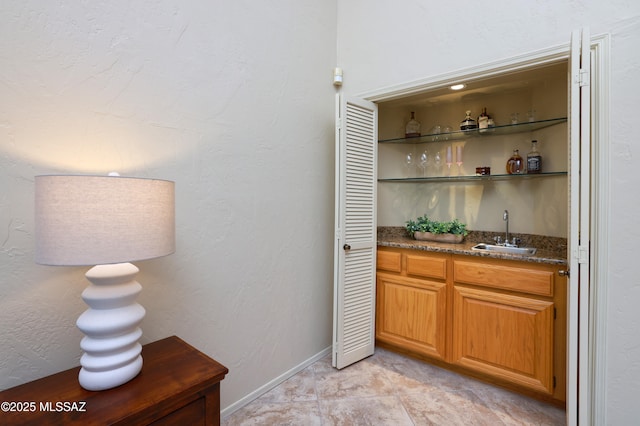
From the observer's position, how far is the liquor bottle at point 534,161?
2.34m

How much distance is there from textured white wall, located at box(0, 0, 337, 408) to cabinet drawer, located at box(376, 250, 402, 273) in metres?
0.44

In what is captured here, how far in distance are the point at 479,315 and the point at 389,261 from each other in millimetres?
728

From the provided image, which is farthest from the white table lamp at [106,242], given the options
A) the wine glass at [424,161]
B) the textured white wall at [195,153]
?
the wine glass at [424,161]

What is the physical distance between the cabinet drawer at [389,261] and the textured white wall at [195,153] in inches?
17.2

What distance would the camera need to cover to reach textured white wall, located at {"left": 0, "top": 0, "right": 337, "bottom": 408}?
43.9 inches

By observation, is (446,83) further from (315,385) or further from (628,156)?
(315,385)

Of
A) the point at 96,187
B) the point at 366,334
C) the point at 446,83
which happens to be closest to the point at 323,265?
the point at 366,334

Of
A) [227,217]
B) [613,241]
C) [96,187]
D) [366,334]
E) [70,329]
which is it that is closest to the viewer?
[96,187]

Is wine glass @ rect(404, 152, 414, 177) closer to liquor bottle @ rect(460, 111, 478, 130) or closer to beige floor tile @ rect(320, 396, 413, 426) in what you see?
liquor bottle @ rect(460, 111, 478, 130)

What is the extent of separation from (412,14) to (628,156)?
5.31 feet

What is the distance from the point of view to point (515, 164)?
2.46 metres

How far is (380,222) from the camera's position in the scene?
10.1ft

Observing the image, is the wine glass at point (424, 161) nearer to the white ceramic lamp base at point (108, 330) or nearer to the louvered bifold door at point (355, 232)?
the louvered bifold door at point (355, 232)

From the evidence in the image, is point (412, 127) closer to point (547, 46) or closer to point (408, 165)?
point (408, 165)
